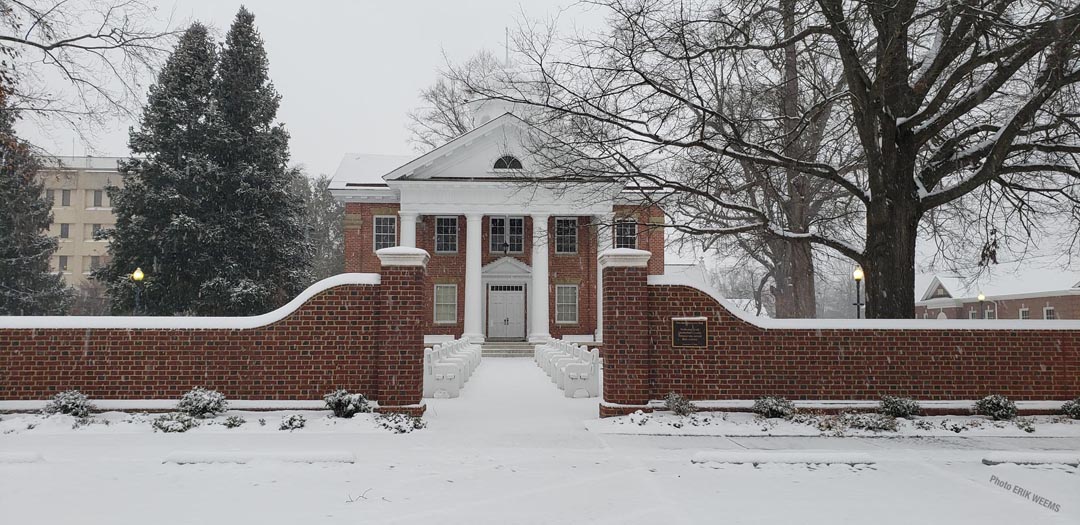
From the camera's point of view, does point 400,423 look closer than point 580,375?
Yes

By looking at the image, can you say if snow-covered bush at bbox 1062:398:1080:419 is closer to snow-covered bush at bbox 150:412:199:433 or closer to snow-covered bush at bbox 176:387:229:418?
snow-covered bush at bbox 176:387:229:418

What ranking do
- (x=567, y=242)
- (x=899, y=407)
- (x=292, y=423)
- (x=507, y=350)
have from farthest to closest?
1. (x=567, y=242)
2. (x=507, y=350)
3. (x=899, y=407)
4. (x=292, y=423)

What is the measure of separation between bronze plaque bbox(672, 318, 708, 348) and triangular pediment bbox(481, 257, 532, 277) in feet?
65.2

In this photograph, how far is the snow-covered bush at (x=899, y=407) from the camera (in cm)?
1060

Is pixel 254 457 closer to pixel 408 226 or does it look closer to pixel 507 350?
pixel 507 350

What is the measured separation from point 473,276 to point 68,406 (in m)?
19.1

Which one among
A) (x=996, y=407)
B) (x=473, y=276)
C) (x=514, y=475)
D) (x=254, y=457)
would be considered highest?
(x=473, y=276)

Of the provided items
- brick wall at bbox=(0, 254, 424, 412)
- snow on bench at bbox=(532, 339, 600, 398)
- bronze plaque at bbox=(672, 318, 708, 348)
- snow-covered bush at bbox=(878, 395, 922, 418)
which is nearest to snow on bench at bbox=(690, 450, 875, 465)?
bronze plaque at bbox=(672, 318, 708, 348)

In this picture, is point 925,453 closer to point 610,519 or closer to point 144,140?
point 610,519

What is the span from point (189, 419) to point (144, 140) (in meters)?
22.0

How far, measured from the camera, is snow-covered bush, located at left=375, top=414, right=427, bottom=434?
32.0 ft

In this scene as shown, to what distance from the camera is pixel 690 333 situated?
10898mm

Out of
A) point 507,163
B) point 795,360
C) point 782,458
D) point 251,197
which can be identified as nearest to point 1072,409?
point 795,360

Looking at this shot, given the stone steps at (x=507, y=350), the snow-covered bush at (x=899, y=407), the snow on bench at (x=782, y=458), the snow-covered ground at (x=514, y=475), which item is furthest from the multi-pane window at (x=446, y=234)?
the snow on bench at (x=782, y=458)
